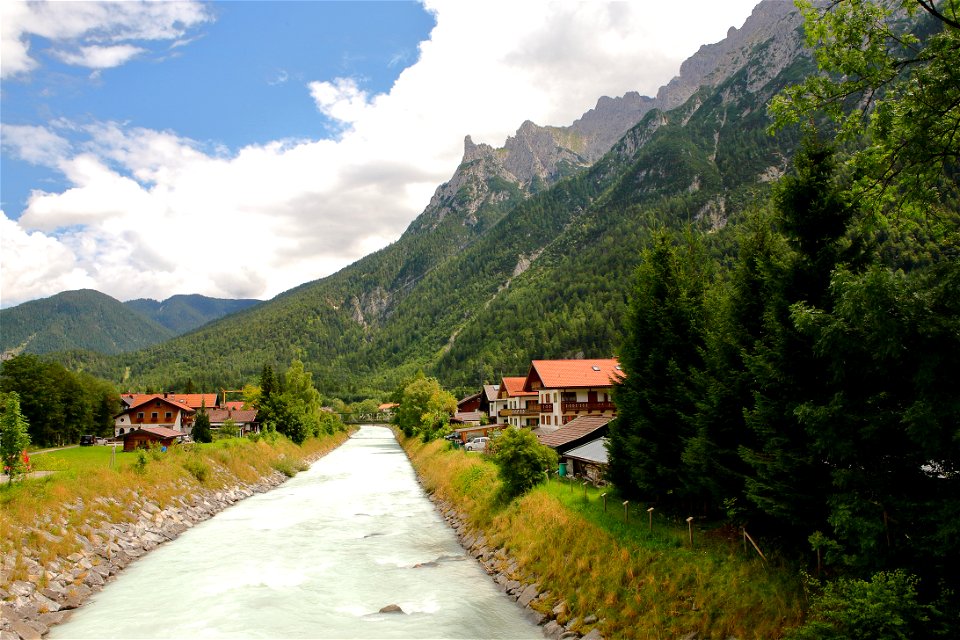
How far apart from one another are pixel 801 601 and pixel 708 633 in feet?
8.35

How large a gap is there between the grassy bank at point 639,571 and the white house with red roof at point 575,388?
28.3 metres

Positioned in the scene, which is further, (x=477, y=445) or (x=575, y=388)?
(x=477, y=445)

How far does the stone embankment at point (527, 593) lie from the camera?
18.1 meters

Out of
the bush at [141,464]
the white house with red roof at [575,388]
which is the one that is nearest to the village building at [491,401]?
the white house with red roof at [575,388]

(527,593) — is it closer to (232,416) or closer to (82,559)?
(82,559)

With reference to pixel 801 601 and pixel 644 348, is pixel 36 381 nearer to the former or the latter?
pixel 644 348

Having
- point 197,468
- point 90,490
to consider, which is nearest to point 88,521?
point 90,490

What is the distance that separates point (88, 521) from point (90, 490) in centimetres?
341

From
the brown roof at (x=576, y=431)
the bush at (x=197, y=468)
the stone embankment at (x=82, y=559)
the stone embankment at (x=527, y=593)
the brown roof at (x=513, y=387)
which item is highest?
the brown roof at (x=513, y=387)

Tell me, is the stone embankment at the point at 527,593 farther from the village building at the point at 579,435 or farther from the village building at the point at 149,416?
the village building at the point at 149,416

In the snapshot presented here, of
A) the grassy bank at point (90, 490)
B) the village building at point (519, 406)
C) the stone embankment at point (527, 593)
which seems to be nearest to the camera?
the stone embankment at point (527, 593)

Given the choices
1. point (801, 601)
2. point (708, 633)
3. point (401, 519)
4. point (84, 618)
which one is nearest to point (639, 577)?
point (708, 633)

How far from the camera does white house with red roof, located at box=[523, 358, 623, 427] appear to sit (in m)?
58.7

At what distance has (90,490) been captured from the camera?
3203 centimetres
